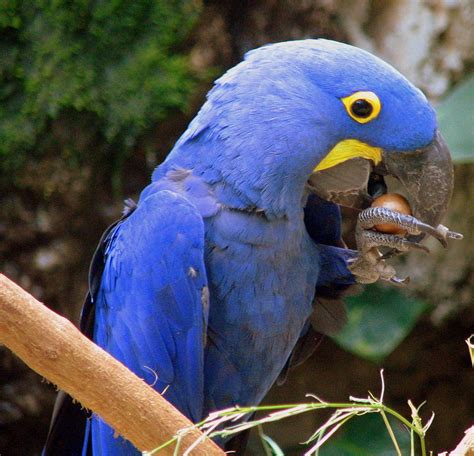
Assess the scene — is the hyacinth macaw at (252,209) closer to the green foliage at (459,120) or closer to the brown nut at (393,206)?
the brown nut at (393,206)

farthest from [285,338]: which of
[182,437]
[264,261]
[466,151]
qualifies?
[466,151]

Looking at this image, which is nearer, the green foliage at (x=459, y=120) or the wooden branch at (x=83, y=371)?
the wooden branch at (x=83, y=371)

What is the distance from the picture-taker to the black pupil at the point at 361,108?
140cm

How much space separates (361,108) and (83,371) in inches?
27.0

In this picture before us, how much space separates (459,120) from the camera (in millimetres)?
2184

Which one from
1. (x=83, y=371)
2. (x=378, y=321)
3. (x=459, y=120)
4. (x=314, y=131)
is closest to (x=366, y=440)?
(x=378, y=321)

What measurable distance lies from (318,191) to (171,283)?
0.32 metres

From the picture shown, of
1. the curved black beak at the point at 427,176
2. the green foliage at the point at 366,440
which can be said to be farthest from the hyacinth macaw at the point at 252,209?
the green foliage at the point at 366,440

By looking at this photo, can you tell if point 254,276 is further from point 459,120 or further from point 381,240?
point 459,120

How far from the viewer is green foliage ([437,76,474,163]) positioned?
2111mm

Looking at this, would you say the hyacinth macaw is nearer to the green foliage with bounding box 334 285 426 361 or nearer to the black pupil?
the black pupil

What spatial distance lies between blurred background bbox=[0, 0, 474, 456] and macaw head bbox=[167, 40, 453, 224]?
0.71 meters

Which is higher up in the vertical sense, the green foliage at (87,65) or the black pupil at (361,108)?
the black pupil at (361,108)

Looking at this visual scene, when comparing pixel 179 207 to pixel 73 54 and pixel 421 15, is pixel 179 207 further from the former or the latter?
pixel 421 15
